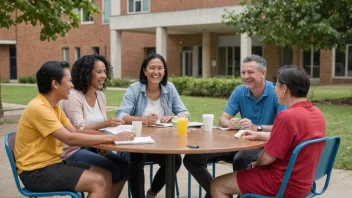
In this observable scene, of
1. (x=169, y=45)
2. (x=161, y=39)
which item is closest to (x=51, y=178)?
(x=161, y=39)

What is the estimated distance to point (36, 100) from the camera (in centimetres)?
363

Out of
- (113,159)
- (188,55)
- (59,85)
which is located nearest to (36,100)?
(59,85)

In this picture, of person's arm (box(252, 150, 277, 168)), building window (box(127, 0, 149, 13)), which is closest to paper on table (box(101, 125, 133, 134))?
person's arm (box(252, 150, 277, 168))

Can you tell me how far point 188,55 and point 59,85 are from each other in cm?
3158

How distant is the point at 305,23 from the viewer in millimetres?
15086

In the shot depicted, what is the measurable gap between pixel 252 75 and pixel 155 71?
104 cm

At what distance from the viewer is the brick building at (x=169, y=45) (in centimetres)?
2852

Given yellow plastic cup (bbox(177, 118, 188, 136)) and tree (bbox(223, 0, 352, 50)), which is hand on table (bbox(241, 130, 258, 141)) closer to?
yellow plastic cup (bbox(177, 118, 188, 136))

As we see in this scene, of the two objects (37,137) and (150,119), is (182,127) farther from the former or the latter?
(37,137)

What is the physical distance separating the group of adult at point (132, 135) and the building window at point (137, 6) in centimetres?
2992

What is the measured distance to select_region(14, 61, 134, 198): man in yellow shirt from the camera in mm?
3564

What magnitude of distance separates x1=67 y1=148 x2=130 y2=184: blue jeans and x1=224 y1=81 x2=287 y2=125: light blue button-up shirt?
4.14 feet

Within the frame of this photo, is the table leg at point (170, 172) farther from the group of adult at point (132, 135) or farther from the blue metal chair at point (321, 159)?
the blue metal chair at point (321, 159)

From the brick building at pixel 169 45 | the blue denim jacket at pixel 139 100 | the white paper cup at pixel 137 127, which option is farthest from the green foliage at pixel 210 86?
the white paper cup at pixel 137 127
